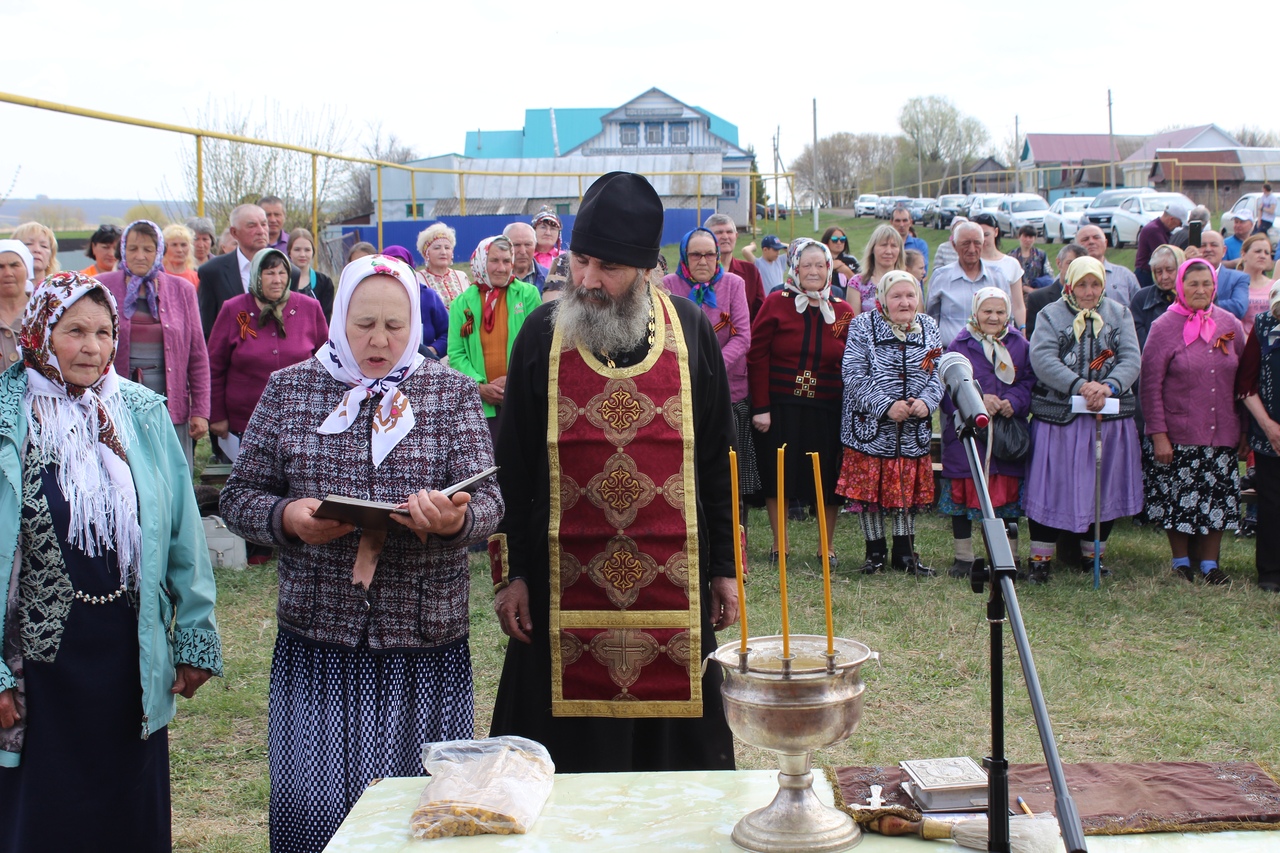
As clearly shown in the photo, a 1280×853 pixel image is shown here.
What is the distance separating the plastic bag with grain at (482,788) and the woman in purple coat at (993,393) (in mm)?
5049

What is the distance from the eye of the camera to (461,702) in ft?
10.2

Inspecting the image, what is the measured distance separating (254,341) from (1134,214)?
25332 millimetres

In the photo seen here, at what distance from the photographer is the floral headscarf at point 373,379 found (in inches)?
117

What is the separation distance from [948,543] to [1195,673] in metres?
2.51

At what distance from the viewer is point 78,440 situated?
2.99m

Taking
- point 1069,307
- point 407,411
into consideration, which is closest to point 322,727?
point 407,411

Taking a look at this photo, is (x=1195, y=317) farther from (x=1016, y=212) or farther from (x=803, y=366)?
(x=1016, y=212)

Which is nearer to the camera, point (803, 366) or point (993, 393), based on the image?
point (993, 393)

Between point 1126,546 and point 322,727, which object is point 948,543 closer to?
point 1126,546

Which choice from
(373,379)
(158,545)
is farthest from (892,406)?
(158,545)

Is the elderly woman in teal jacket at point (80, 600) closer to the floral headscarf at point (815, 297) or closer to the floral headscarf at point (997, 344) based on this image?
the floral headscarf at point (815, 297)

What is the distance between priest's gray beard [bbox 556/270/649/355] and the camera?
131 inches

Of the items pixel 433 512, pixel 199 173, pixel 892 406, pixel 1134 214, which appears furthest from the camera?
pixel 1134 214

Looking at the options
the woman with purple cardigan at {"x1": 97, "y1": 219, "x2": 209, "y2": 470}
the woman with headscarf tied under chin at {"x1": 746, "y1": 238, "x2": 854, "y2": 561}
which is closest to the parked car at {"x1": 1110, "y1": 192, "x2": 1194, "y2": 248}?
the woman with headscarf tied under chin at {"x1": 746, "y1": 238, "x2": 854, "y2": 561}
